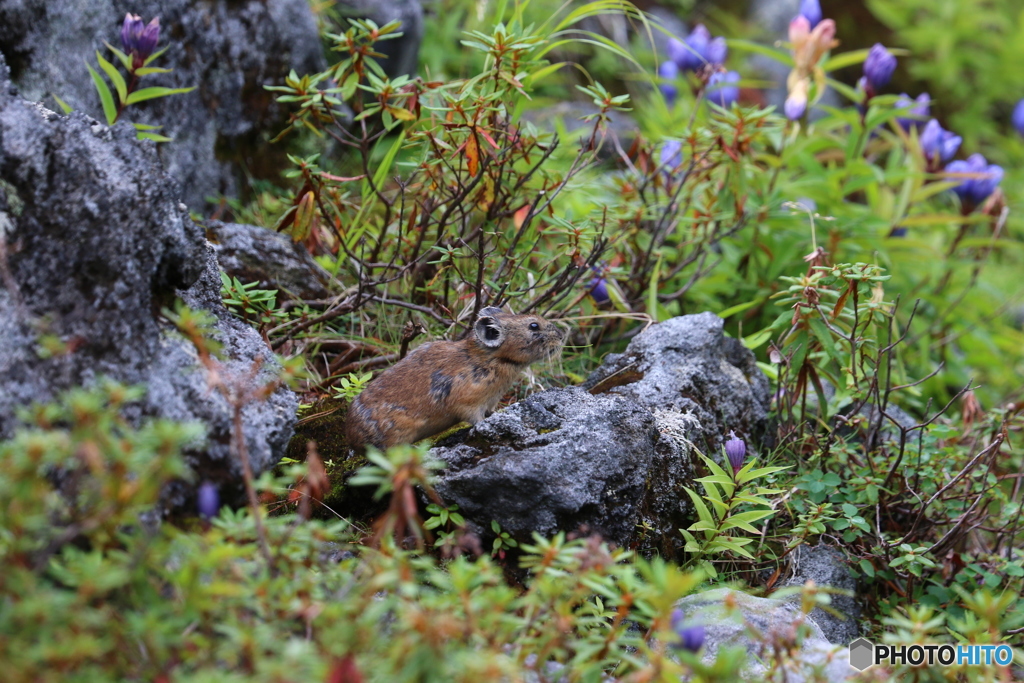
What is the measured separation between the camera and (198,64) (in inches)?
230

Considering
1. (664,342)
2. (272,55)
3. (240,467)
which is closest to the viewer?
(240,467)

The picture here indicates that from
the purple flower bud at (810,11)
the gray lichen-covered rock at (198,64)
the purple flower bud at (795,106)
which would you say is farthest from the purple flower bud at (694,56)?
the gray lichen-covered rock at (198,64)

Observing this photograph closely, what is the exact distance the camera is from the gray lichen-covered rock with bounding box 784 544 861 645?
12.6 feet

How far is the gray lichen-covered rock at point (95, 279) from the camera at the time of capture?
2764 millimetres

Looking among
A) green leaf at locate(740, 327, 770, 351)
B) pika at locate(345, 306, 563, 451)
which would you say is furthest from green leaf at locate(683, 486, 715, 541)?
green leaf at locate(740, 327, 770, 351)

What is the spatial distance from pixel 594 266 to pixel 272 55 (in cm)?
308

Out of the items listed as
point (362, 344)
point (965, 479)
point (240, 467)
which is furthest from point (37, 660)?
point (965, 479)

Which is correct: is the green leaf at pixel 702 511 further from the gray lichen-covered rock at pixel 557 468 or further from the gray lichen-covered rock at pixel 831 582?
the gray lichen-covered rock at pixel 831 582

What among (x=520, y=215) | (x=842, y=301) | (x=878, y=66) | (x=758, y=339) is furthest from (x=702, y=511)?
(x=878, y=66)

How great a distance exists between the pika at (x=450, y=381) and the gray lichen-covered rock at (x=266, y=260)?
3.73ft

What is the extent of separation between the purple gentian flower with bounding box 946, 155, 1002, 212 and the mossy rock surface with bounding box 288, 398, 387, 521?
495 centimetres

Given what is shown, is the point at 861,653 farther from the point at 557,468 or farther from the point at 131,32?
the point at 131,32

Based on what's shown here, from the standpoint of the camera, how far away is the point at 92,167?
9.75ft

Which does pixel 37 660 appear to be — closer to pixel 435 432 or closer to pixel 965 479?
pixel 435 432
